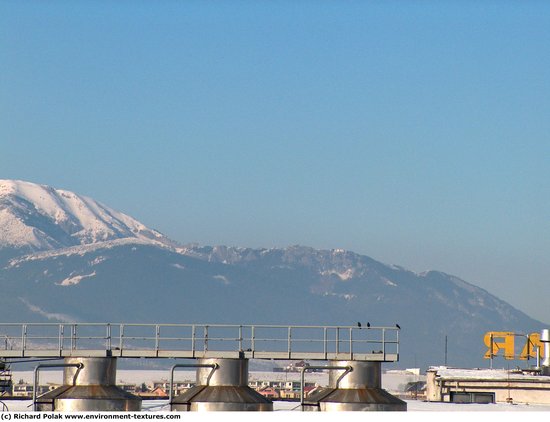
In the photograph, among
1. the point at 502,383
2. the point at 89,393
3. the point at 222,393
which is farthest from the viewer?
the point at 502,383

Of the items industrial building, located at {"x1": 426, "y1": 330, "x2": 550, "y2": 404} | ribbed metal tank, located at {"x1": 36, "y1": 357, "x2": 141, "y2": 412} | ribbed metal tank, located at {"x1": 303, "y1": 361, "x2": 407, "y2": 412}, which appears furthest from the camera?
industrial building, located at {"x1": 426, "y1": 330, "x2": 550, "y2": 404}

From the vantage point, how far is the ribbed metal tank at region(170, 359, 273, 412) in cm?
6662

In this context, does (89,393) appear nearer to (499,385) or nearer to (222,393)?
(222,393)

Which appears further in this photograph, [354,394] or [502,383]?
[502,383]

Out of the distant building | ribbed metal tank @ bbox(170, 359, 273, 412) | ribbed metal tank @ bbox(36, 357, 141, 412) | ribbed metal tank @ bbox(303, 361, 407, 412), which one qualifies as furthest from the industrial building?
ribbed metal tank @ bbox(36, 357, 141, 412)

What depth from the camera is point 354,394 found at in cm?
6725

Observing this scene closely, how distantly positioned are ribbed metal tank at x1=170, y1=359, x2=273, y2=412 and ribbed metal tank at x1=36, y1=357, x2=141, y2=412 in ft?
9.65

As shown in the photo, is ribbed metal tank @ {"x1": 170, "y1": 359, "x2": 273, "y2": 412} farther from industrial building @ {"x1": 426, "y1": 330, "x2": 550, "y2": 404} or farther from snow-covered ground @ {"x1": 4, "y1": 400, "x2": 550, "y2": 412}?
industrial building @ {"x1": 426, "y1": 330, "x2": 550, "y2": 404}

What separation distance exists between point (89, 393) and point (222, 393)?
704 centimetres

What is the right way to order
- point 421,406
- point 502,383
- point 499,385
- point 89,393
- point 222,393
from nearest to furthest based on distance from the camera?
point 222,393, point 89,393, point 421,406, point 499,385, point 502,383

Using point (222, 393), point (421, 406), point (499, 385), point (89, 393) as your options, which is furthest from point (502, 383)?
point (89, 393)
